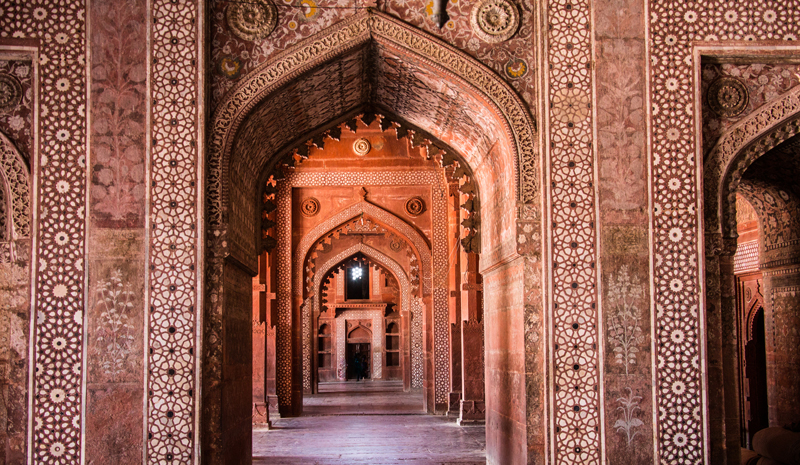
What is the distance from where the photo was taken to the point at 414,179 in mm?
12086

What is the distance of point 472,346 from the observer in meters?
10.9

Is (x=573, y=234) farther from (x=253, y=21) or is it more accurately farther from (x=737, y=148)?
(x=253, y=21)

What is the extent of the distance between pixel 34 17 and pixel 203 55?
121 centimetres

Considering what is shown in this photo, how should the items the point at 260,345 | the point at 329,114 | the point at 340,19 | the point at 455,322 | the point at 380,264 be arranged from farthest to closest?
the point at 380,264 < the point at 455,322 < the point at 260,345 < the point at 329,114 < the point at 340,19

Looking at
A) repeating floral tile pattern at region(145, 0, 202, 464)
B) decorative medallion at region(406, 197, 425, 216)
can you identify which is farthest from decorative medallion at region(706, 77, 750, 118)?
decorative medallion at region(406, 197, 425, 216)

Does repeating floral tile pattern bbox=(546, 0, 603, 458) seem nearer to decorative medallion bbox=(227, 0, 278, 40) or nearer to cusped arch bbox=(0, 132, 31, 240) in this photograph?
decorative medallion bbox=(227, 0, 278, 40)

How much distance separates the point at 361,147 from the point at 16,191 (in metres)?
7.24

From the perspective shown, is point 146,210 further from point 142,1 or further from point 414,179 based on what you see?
point 414,179

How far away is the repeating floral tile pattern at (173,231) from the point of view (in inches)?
198

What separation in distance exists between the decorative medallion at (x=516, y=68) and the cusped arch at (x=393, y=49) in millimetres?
100

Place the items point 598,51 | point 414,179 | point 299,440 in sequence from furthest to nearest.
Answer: point 414,179 < point 299,440 < point 598,51

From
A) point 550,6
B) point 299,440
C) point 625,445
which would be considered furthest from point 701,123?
point 299,440

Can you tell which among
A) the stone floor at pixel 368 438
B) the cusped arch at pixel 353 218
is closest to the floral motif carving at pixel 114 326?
the stone floor at pixel 368 438

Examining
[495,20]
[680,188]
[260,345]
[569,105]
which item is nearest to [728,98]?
[680,188]
